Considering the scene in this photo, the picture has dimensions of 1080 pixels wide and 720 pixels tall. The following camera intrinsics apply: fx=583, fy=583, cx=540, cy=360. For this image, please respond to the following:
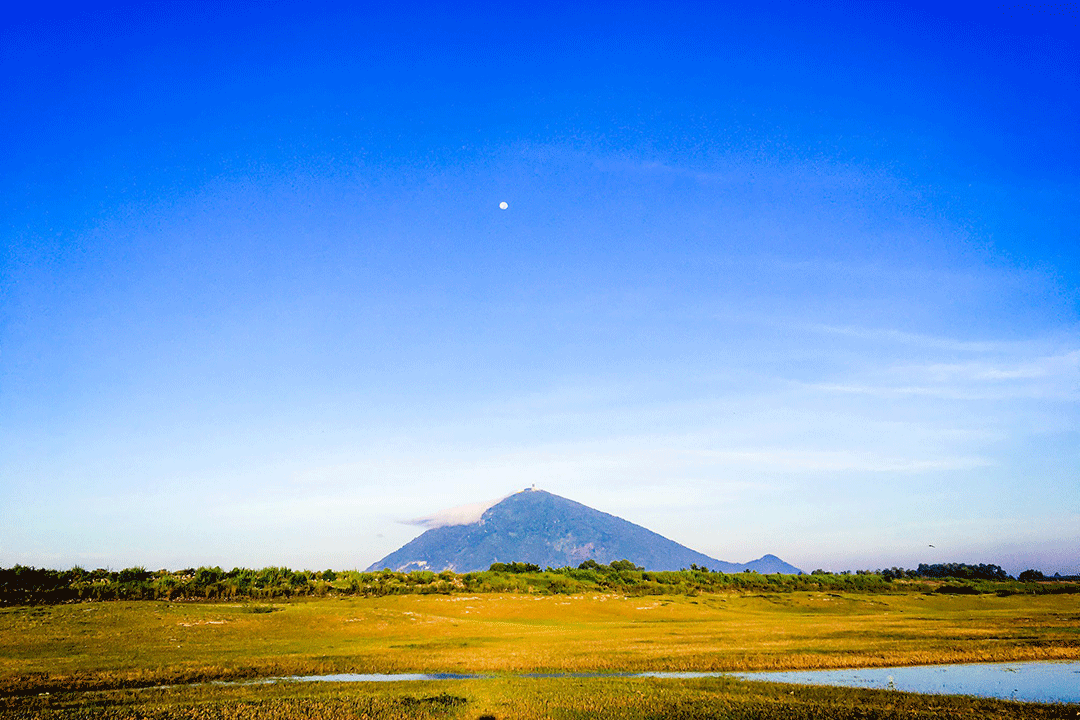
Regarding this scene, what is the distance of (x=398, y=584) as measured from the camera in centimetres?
8662

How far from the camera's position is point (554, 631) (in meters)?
57.9

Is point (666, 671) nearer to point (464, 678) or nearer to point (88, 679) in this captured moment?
point (464, 678)

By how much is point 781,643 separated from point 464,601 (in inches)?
1722

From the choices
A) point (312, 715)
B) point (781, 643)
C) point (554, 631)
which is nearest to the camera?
point (312, 715)

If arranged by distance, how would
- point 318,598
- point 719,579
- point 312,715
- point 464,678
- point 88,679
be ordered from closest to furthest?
point 312,715 → point 88,679 → point 464,678 → point 318,598 → point 719,579

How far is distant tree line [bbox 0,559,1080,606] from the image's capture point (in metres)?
68.7

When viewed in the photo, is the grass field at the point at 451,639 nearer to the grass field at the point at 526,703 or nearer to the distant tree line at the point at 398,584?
the grass field at the point at 526,703

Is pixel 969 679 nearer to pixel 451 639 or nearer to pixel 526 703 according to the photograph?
pixel 526 703

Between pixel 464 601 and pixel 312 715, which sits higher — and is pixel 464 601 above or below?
below

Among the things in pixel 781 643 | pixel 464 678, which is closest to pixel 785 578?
pixel 781 643

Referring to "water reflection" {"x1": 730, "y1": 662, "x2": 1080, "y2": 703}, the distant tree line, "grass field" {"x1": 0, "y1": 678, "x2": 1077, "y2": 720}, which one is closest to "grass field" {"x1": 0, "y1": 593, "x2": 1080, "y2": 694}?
"water reflection" {"x1": 730, "y1": 662, "x2": 1080, "y2": 703}

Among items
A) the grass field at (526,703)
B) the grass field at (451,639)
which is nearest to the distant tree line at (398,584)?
the grass field at (451,639)

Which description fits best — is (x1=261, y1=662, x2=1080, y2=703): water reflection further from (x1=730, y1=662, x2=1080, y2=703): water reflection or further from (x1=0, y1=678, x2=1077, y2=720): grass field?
(x1=0, y1=678, x2=1077, y2=720): grass field

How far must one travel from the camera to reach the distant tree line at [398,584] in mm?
68688
